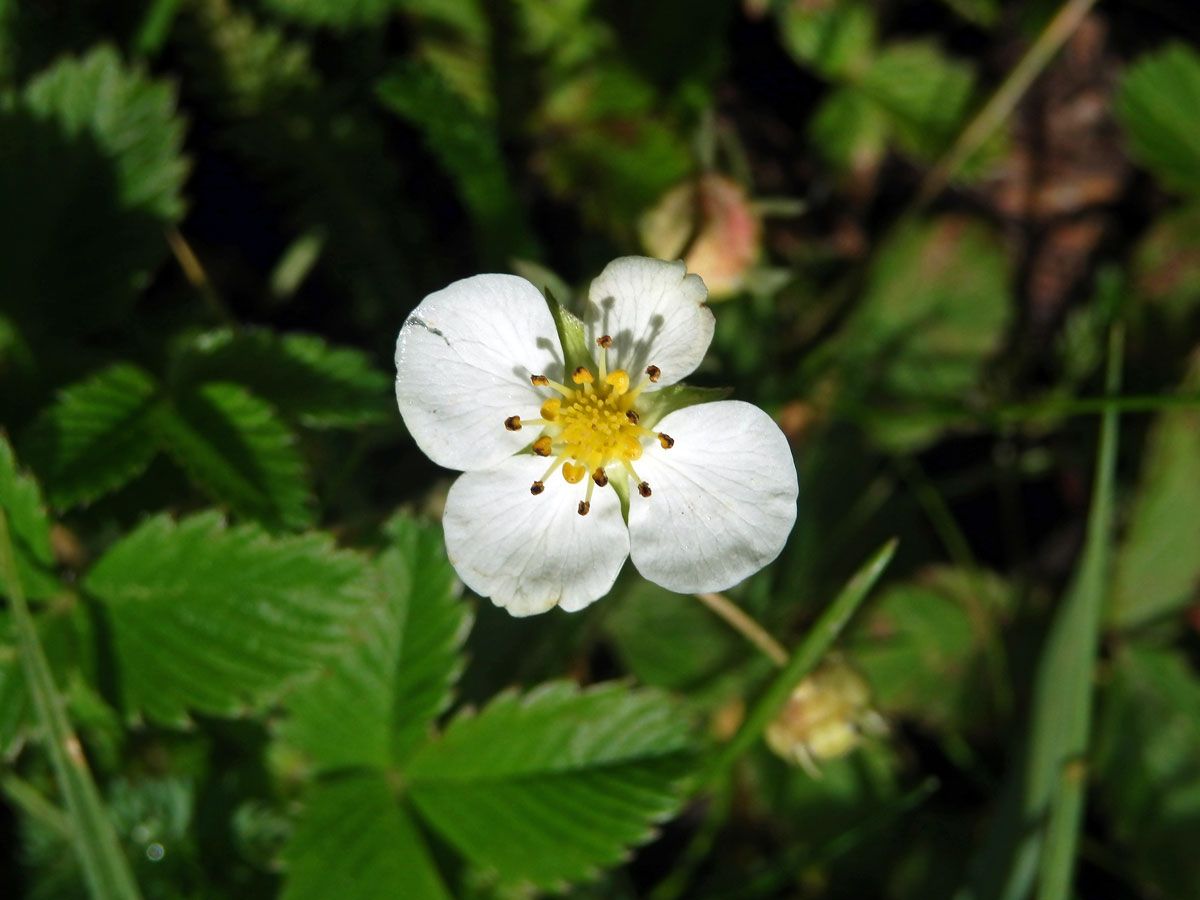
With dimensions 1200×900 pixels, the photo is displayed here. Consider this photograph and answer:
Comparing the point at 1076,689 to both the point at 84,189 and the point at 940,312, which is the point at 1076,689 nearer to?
the point at 940,312

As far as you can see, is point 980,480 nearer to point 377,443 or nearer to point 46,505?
point 377,443

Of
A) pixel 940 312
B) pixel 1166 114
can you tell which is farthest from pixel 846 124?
pixel 1166 114

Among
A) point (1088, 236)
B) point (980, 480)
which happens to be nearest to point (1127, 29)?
point (1088, 236)

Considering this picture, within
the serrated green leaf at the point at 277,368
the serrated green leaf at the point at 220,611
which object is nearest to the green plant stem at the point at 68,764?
the serrated green leaf at the point at 220,611

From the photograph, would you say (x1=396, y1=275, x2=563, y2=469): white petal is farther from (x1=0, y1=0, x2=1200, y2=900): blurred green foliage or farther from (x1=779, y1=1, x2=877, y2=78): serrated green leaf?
(x1=779, y1=1, x2=877, y2=78): serrated green leaf

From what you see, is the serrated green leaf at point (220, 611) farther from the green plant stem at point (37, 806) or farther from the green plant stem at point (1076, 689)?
the green plant stem at point (1076, 689)
